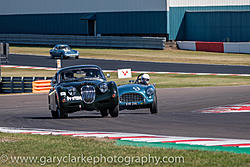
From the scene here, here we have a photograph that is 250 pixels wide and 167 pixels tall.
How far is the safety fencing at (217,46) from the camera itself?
4875 cm

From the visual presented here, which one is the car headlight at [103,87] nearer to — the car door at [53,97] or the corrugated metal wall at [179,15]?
the car door at [53,97]

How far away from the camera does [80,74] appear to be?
17.2 meters

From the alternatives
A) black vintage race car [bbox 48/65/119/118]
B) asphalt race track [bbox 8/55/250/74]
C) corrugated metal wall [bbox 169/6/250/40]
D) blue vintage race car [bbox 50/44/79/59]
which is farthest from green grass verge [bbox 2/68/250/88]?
corrugated metal wall [bbox 169/6/250/40]

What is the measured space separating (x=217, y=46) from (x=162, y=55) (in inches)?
205

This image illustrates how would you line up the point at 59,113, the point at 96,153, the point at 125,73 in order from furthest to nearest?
the point at 125,73 < the point at 59,113 < the point at 96,153

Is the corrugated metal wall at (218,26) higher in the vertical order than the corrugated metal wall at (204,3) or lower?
lower

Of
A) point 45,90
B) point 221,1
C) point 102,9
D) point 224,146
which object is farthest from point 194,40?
point 224,146

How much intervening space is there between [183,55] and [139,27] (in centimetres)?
1079

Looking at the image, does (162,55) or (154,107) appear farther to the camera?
(162,55)

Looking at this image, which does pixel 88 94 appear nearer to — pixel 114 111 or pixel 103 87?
pixel 103 87

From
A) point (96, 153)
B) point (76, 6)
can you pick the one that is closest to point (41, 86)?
point (96, 153)

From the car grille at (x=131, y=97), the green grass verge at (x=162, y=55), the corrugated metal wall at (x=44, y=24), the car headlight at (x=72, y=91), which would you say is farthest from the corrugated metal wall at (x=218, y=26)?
the car headlight at (x=72, y=91)

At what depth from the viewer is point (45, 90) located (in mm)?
31047

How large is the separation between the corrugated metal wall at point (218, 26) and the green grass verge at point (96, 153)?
1732 inches
